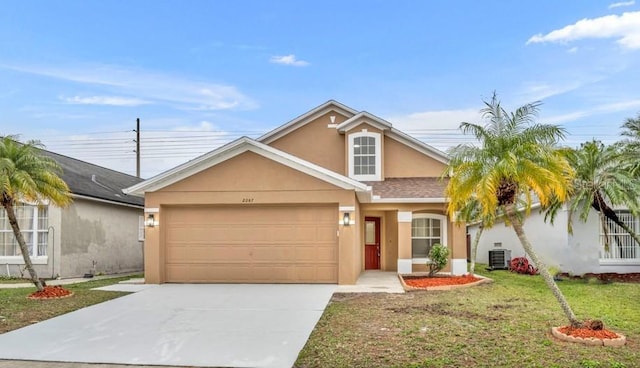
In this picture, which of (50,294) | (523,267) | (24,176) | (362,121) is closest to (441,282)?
(523,267)

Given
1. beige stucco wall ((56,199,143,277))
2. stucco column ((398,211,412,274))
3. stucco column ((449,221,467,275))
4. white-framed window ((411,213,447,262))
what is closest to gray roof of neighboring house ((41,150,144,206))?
beige stucco wall ((56,199,143,277))

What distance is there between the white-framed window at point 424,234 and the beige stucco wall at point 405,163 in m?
2.47

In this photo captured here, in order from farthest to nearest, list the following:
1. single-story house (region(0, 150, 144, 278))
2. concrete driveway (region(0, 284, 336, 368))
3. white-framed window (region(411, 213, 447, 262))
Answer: white-framed window (region(411, 213, 447, 262)), single-story house (region(0, 150, 144, 278)), concrete driveway (region(0, 284, 336, 368))

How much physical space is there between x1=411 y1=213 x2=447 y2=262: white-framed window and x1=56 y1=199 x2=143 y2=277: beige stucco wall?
41.3ft

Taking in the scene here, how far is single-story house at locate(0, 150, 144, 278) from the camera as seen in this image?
18516 millimetres

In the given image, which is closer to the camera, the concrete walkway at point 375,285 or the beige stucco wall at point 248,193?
the concrete walkway at point 375,285

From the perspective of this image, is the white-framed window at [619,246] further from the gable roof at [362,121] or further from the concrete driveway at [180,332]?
the concrete driveway at [180,332]

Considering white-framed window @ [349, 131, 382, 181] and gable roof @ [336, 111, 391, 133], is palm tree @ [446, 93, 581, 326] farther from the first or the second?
white-framed window @ [349, 131, 382, 181]

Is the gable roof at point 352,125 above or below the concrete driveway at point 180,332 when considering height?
above

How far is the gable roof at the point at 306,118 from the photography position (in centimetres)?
2161

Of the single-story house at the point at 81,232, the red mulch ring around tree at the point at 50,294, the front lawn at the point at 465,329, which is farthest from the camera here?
the single-story house at the point at 81,232

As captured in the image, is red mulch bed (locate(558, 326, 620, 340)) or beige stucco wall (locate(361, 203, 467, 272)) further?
beige stucco wall (locate(361, 203, 467, 272))

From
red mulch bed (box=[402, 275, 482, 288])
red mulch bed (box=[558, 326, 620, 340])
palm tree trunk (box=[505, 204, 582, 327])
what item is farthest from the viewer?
red mulch bed (box=[402, 275, 482, 288])

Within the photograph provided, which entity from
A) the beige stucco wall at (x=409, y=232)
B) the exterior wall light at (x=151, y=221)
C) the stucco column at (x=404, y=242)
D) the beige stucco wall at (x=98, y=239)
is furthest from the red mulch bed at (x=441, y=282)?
the beige stucco wall at (x=98, y=239)
